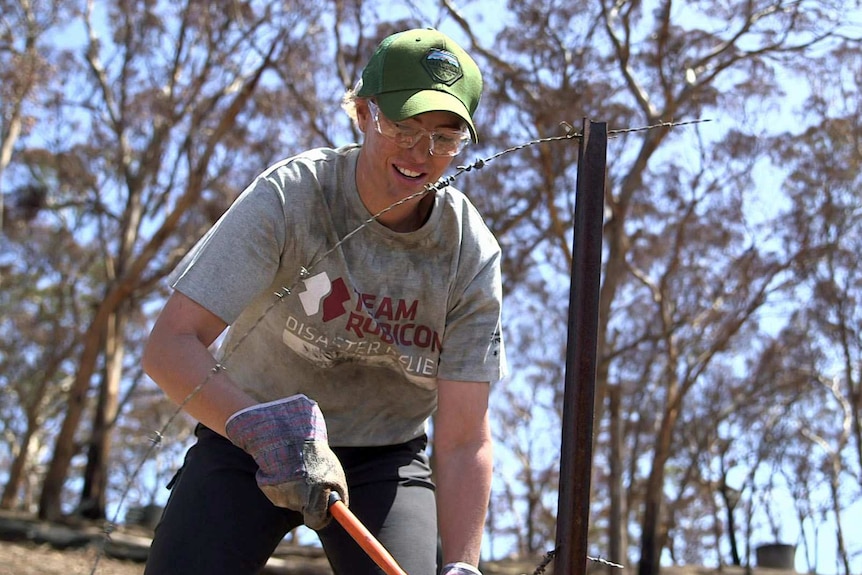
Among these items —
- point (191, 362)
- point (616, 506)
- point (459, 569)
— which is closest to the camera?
point (191, 362)

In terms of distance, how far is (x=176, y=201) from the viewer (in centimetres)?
1249

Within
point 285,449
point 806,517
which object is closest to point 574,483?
point 285,449

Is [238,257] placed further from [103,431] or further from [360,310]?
[103,431]

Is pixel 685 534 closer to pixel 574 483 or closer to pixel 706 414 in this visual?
pixel 706 414

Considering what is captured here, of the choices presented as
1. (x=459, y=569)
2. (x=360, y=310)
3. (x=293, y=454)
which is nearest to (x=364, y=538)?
(x=293, y=454)

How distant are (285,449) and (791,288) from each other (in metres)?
12.0

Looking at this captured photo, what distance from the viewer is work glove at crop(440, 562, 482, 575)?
1.81m

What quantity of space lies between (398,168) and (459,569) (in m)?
0.72

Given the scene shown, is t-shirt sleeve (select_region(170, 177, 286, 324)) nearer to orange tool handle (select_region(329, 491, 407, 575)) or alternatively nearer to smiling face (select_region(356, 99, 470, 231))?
smiling face (select_region(356, 99, 470, 231))

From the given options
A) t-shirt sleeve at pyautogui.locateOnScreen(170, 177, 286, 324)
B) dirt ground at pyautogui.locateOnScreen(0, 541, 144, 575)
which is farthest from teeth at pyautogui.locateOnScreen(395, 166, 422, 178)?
dirt ground at pyautogui.locateOnScreen(0, 541, 144, 575)

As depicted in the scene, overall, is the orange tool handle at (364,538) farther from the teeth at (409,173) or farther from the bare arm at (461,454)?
the teeth at (409,173)

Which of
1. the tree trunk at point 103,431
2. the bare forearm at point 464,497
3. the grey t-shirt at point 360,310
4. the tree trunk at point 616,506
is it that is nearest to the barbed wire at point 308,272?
the grey t-shirt at point 360,310

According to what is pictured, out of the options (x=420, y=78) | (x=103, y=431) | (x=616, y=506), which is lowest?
(x=420, y=78)

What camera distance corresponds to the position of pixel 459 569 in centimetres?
182
